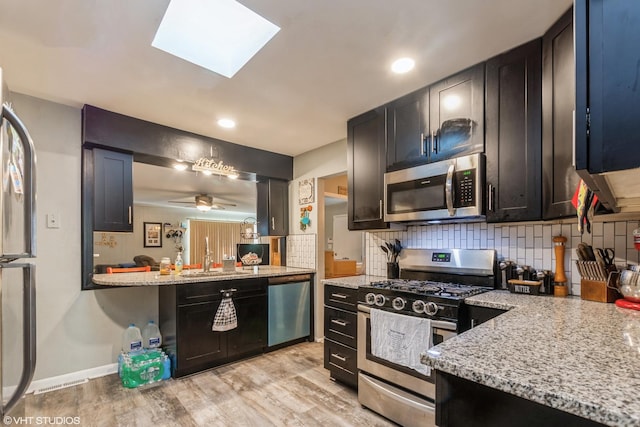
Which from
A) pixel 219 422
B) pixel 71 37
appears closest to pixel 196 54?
pixel 71 37

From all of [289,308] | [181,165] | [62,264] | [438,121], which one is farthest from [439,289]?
[62,264]

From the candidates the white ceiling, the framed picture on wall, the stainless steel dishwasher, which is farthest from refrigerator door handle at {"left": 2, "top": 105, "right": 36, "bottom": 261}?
the framed picture on wall

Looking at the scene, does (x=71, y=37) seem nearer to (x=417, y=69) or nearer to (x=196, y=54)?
(x=196, y=54)

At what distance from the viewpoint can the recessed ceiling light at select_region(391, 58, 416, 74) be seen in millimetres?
1949

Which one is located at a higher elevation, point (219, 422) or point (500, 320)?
point (500, 320)

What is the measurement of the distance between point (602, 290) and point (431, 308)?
84 cm

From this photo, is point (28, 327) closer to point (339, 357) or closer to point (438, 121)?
point (339, 357)

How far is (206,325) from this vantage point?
2.82 meters

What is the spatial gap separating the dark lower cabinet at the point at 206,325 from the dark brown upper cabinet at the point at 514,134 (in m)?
2.31

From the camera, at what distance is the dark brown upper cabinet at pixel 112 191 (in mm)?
2676

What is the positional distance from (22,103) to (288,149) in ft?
7.83

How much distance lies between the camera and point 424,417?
1.80 meters

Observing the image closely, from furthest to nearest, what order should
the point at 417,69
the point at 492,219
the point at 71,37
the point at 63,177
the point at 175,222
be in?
1. the point at 175,222
2. the point at 63,177
3. the point at 417,69
4. the point at 492,219
5. the point at 71,37

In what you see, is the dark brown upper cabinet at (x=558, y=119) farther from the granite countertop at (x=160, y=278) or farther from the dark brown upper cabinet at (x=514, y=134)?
the granite countertop at (x=160, y=278)
